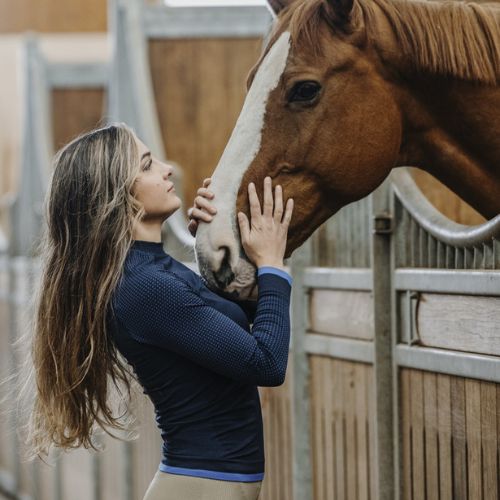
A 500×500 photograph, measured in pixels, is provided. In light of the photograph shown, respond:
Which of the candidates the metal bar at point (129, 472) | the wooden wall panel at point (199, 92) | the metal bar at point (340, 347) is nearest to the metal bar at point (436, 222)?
the metal bar at point (340, 347)

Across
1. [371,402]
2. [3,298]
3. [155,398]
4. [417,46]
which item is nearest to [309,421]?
[371,402]

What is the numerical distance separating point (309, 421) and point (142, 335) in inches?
50.1

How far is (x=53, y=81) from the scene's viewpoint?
717 centimetres

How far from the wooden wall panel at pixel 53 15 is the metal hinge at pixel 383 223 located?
31.1 feet

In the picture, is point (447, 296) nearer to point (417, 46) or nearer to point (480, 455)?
point (480, 455)

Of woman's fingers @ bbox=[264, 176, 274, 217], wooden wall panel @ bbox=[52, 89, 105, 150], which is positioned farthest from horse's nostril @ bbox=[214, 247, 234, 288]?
wooden wall panel @ bbox=[52, 89, 105, 150]

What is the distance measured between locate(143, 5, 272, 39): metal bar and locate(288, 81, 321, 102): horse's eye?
3615 millimetres

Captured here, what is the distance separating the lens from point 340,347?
2789mm

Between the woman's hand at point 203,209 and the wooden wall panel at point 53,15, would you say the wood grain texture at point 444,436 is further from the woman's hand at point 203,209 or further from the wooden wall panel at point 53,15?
the wooden wall panel at point 53,15

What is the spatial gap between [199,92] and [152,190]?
3.69 metres

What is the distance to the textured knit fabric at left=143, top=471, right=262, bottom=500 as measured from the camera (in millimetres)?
1827

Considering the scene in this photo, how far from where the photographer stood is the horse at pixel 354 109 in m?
1.86

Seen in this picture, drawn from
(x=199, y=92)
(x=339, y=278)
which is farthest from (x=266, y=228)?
(x=199, y=92)

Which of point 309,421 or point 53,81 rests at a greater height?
point 53,81
